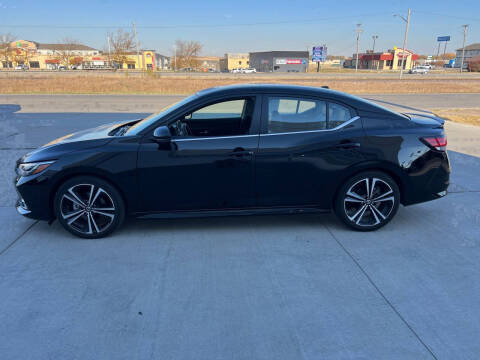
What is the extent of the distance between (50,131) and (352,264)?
9.39 metres

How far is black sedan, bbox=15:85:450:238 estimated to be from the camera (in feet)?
12.8

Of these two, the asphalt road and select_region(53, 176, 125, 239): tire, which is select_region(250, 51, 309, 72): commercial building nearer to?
the asphalt road

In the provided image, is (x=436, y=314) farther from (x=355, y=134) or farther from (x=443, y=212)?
(x=443, y=212)

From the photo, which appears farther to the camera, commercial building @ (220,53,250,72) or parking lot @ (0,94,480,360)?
commercial building @ (220,53,250,72)

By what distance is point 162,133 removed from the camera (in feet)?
12.4

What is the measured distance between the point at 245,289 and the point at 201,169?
1412 mm

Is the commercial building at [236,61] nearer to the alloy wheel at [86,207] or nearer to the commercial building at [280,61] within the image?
the commercial building at [280,61]

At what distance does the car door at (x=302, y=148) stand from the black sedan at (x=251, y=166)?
0.4 inches

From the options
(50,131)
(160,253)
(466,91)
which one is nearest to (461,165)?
(160,253)

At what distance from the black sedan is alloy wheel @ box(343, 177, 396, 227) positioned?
11mm

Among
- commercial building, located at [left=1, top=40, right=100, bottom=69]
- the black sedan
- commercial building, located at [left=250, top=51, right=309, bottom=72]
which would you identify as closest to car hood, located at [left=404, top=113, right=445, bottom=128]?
the black sedan

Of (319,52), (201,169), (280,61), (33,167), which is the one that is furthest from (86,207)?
(280,61)

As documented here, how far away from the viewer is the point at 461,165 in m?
6.96

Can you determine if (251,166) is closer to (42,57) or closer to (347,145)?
(347,145)
